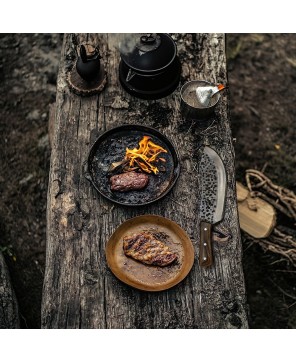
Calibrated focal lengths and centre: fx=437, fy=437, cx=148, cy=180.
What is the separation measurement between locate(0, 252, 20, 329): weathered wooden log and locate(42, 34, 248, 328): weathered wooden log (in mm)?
1072

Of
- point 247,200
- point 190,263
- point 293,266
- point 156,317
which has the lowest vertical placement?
point 293,266

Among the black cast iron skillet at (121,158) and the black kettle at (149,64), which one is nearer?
the black cast iron skillet at (121,158)

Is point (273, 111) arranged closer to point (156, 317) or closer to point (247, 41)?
point (247, 41)

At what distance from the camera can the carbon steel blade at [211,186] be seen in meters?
3.64

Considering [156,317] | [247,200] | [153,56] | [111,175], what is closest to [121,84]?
[153,56]

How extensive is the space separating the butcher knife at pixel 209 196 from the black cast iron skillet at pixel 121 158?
26cm

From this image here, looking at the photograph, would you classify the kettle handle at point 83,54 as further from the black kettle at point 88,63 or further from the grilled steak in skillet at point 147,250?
the grilled steak in skillet at point 147,250

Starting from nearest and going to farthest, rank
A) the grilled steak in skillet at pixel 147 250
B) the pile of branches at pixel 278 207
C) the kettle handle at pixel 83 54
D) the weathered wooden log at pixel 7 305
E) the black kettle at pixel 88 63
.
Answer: the grilled steak in skillet at pixel 147 250 → the kettle handle at pixel 83 54 → the black kettle at pixel 88 63 → the weathered wooden log at pixel 7 305 → the pile of branches at pixel 278 207

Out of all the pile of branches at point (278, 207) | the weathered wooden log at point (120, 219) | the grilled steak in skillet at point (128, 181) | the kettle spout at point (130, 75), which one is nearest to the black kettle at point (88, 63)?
the weathered wooden log at point (120, 219)

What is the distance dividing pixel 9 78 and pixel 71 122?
7.44 feet

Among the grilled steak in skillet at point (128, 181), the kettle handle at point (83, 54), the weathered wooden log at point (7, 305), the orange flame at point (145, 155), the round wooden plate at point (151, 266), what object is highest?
the kettle handle at point (83, 54)

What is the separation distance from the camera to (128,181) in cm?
369

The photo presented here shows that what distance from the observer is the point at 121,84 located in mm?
4246

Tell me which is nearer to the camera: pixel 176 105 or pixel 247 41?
pixel 176 105
